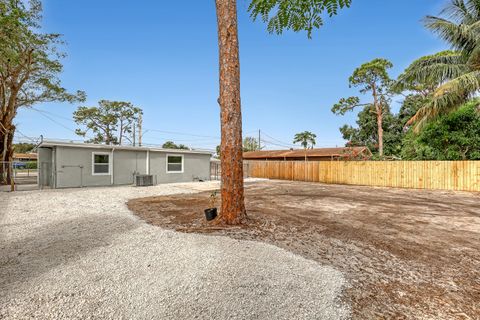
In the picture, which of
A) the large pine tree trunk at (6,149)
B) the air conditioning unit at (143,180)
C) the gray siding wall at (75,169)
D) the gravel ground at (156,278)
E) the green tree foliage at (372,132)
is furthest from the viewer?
the green tree foliage at (372,132)

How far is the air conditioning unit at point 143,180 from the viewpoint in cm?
1260

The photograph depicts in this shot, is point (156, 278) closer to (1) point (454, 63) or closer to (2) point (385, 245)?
(2) point (385, 245)

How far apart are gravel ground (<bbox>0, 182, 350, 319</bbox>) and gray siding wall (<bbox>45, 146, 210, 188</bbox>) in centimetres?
802

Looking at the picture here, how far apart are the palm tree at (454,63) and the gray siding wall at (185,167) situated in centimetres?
1290

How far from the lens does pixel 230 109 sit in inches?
184

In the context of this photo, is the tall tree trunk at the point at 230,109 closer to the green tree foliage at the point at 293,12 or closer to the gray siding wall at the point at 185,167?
the green tree foliage at the point at 293,12

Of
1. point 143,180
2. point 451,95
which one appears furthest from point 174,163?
point 451,95

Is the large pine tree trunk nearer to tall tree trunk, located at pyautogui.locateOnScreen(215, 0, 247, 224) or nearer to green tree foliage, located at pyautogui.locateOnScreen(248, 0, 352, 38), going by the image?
tall tree trunk, located at pyautogui.locateOnScreen(215, 0, 247, 224)

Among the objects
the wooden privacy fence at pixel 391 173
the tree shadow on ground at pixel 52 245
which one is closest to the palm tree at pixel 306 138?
the wooden privacy fence at pixel 391 173

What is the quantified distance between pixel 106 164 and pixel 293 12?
1194cm

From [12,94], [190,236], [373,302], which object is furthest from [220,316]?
[12,94]

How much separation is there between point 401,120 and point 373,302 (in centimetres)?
2789

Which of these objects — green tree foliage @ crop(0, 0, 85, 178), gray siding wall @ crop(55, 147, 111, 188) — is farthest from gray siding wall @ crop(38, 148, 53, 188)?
green tree foliage @ crop(0, 0, 85, 178)

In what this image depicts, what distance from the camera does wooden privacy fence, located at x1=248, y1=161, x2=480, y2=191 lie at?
11.8 meters
